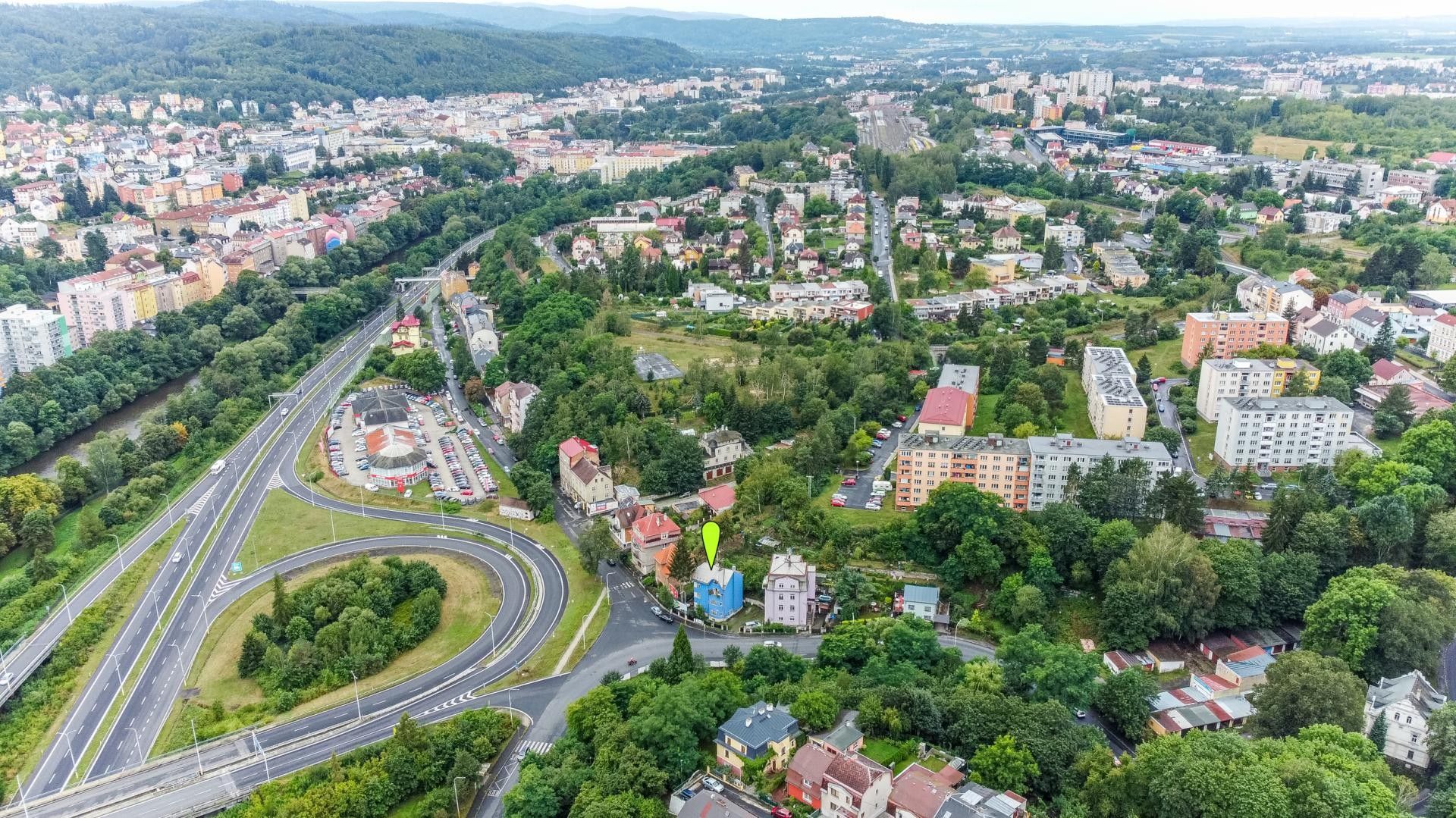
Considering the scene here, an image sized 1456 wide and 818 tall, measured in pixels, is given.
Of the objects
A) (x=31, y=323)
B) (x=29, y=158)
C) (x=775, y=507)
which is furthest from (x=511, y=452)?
(x=29, y=158)

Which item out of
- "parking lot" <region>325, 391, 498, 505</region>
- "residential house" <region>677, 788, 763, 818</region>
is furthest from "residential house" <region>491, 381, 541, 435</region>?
"residential house" <region>677, 788, 763, 818</region>

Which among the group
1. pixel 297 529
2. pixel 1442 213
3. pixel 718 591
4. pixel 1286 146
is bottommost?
pixel 297 529

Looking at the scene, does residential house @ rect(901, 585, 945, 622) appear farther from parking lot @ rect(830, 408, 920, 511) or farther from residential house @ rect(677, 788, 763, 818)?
residential house @ rect(677, 788, 763, 818)

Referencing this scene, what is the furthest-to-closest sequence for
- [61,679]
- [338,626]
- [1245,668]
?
[338,626] < [61,679] < [1245,668]

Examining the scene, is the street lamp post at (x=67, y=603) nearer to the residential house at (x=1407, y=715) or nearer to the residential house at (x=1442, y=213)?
the residential house at (x=1407, y=715)

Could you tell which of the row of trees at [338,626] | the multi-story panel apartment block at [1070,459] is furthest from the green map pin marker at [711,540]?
the multi-story panel apartment block at [1070,459]

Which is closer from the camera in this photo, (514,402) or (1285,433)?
(1285,433)

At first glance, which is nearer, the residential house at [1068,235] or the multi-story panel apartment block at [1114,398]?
the multi-story panel apartment block at [1114,398]

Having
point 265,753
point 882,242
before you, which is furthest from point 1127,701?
point 882,242

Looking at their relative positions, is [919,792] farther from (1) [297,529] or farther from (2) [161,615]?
(1) [297,529]
